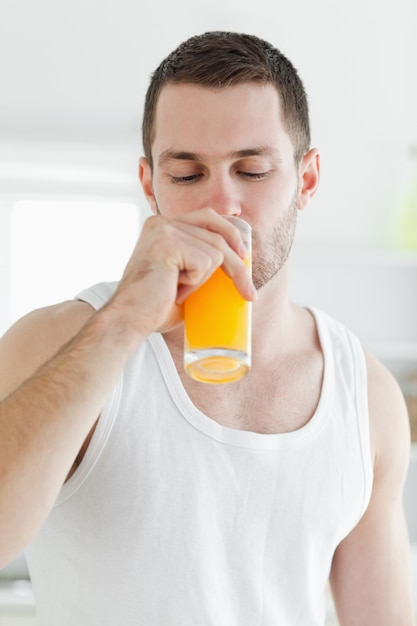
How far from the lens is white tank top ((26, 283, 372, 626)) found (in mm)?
1436

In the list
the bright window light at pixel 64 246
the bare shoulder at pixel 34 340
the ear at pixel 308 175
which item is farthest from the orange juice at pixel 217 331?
the bright window light at pixel 64 246

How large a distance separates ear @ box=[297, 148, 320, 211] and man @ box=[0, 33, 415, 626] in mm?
23

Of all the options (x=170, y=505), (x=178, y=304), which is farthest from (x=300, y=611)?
(x=178, y=304)

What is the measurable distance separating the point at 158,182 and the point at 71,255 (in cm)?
268

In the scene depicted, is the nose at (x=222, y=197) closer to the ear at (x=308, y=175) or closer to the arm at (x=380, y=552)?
the ear at (x=308, y=175)

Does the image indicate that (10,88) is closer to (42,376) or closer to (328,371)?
(328,371)

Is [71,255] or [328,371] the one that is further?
[71,255]

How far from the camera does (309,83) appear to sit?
429 cm

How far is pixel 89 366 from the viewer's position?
1.16 m

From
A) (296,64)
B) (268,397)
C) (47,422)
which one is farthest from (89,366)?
(296,64)

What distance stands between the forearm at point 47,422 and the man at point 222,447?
0.33ft

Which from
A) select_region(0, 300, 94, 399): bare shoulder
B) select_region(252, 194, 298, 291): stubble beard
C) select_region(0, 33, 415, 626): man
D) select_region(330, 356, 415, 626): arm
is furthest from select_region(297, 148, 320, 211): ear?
select_region(0, 300, 94, 399): bare shoulder

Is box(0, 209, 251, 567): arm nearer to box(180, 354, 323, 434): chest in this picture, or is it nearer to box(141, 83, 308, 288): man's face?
box(141, 83, 308, 288): man's face

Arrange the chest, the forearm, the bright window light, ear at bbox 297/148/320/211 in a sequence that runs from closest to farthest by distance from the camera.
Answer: the forearm < the chest < ear at bbox 297/148/320/211 < the bright window light
